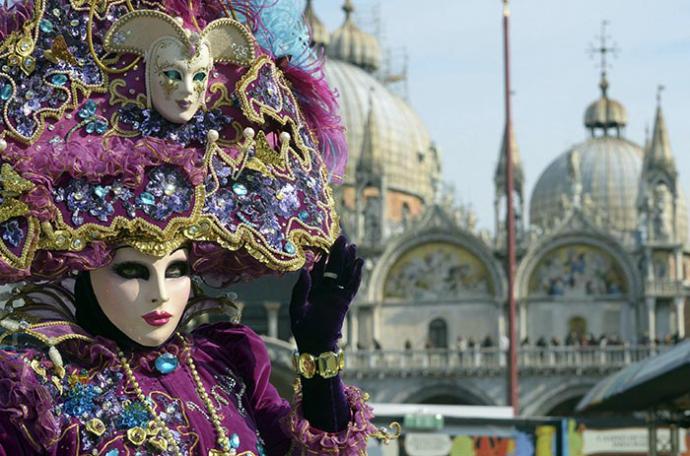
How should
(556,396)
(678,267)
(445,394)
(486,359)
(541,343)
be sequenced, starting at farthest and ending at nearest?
(445,394) < (678,267) < (486,359) < (541,343) < (556,396)

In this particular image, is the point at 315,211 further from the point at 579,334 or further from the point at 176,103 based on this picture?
the point at 579,334

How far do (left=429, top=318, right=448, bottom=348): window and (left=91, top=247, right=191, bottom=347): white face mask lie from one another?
35.3 m

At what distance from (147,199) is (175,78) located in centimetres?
32

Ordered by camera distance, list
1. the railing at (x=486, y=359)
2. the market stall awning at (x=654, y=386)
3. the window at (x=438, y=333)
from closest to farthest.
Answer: the market stall awning at (x=654, y=386), the railing at (x=486, y=359), the window at (x=438, y=333)

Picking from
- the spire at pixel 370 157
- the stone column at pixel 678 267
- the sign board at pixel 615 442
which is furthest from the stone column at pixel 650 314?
the sign board at pixel 615 442

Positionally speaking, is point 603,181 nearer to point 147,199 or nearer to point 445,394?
point 445,394

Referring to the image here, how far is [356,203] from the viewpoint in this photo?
40.7m

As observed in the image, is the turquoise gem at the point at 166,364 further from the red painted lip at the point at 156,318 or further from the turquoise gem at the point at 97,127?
the turquoise gem at the point at 97,127

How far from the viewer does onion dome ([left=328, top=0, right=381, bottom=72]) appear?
59188 millimetres

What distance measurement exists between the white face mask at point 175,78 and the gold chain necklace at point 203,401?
0.60 metres

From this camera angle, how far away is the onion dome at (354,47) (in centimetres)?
5919

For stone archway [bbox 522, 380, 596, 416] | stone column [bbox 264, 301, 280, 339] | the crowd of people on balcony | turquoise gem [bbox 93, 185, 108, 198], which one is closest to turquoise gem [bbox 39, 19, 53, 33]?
turquoise gem [bbox 93, 185, 108, 198]

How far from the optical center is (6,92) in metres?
3.88

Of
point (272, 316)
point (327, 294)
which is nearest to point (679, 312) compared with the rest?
point (272, 316)
